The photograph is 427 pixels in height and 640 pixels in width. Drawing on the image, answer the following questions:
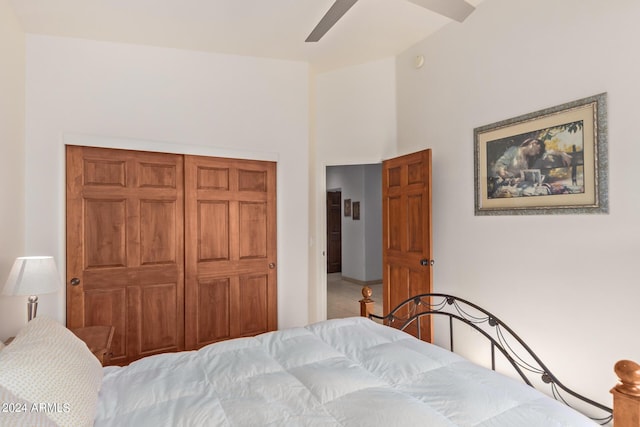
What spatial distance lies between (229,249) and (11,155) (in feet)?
5.69

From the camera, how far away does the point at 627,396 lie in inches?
39.4

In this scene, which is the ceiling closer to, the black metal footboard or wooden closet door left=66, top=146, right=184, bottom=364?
wooden closet door left=66, top=146, right=184, bottom=364

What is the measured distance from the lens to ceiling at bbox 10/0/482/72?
2.48 meters

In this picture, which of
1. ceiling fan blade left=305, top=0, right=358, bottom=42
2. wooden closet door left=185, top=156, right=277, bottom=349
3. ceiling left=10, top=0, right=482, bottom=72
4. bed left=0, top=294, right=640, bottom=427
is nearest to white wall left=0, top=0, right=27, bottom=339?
ceiling left=10, top=0, right=482, bottom=72

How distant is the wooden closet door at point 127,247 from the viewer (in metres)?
2.77

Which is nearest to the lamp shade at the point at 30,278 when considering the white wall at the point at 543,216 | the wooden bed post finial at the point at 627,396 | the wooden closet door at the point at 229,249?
the wooden closet door at the point at 229,249

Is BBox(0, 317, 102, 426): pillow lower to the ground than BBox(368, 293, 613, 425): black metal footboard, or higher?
higher

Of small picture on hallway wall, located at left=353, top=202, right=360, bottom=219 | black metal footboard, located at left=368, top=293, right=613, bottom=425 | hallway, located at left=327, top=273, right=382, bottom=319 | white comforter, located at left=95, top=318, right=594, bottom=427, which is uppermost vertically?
small picture on hallway wall, located at left=353, top=202, right=360, bottom=219

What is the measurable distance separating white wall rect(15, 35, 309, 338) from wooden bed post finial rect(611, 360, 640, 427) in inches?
111

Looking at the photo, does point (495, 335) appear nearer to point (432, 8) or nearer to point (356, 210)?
point (432, 8)

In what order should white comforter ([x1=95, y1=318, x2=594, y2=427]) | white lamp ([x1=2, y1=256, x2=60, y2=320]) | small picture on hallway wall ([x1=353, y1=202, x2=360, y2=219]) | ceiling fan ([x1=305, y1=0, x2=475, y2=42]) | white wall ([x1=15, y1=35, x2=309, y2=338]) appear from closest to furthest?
white comforter ([x1=95, y1=318, x2=594, y2=427]) < white lamp ([x1=2, y1=256, x2=60, y2=320]) < ceiling fan ([x1=305, y1=0, x2=475, y2=42]) < white wall ([x1=15, y1=35, x2=309, y2=338]) < small picture on hallway wall ([x1=353, y1=202, x2=360, y2=219])

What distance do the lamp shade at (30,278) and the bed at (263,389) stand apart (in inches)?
31.3

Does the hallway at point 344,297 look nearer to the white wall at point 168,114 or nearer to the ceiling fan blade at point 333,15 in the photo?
the white wall at point 168,114

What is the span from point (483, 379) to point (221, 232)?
256cm
